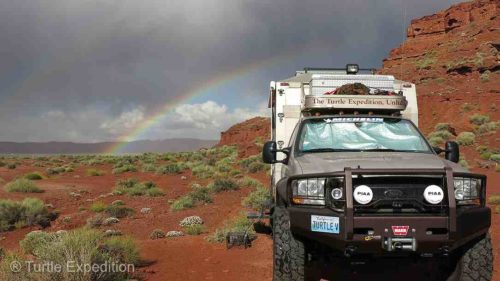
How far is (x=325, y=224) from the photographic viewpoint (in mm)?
4340

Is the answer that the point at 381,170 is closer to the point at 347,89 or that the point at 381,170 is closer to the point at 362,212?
the point at 362,212

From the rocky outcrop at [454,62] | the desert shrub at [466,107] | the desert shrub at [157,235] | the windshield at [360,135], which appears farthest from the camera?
the rocky outcrop at [454,62]

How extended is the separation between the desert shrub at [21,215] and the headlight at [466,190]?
40.2ft

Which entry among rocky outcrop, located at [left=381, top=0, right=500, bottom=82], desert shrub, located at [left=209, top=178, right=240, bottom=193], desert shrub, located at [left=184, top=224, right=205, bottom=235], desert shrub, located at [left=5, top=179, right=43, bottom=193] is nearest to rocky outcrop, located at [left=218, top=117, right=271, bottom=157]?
rocky outcrop, located at [left=381, top=0, right=500, bottom=82]

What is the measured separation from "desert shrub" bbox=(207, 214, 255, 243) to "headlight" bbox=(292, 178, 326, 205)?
4.65 meters

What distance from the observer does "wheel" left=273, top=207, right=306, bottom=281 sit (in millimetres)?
4719

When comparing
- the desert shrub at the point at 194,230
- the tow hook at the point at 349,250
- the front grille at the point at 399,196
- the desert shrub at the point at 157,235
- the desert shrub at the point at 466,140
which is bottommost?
the desert shrub at the point at 157,235

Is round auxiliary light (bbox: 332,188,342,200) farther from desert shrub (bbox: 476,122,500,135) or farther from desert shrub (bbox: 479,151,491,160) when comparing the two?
desert shrub (bbox: 476,122,500,135)

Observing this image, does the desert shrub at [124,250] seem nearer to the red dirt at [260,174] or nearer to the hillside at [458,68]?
the red dirt at [260,174]

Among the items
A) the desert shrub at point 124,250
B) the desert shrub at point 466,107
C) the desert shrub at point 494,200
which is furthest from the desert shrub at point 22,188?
the desert shrub at point 466,107

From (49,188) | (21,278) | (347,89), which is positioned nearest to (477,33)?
(49,188)

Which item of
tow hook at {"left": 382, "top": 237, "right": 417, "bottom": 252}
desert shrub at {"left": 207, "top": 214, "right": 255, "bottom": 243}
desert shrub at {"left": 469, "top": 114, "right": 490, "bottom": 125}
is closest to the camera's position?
tow hook at {"left": 382, "top": 237, "right": 417, "bottom": 252}

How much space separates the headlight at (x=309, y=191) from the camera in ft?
15.0

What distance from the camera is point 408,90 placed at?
8750mm
